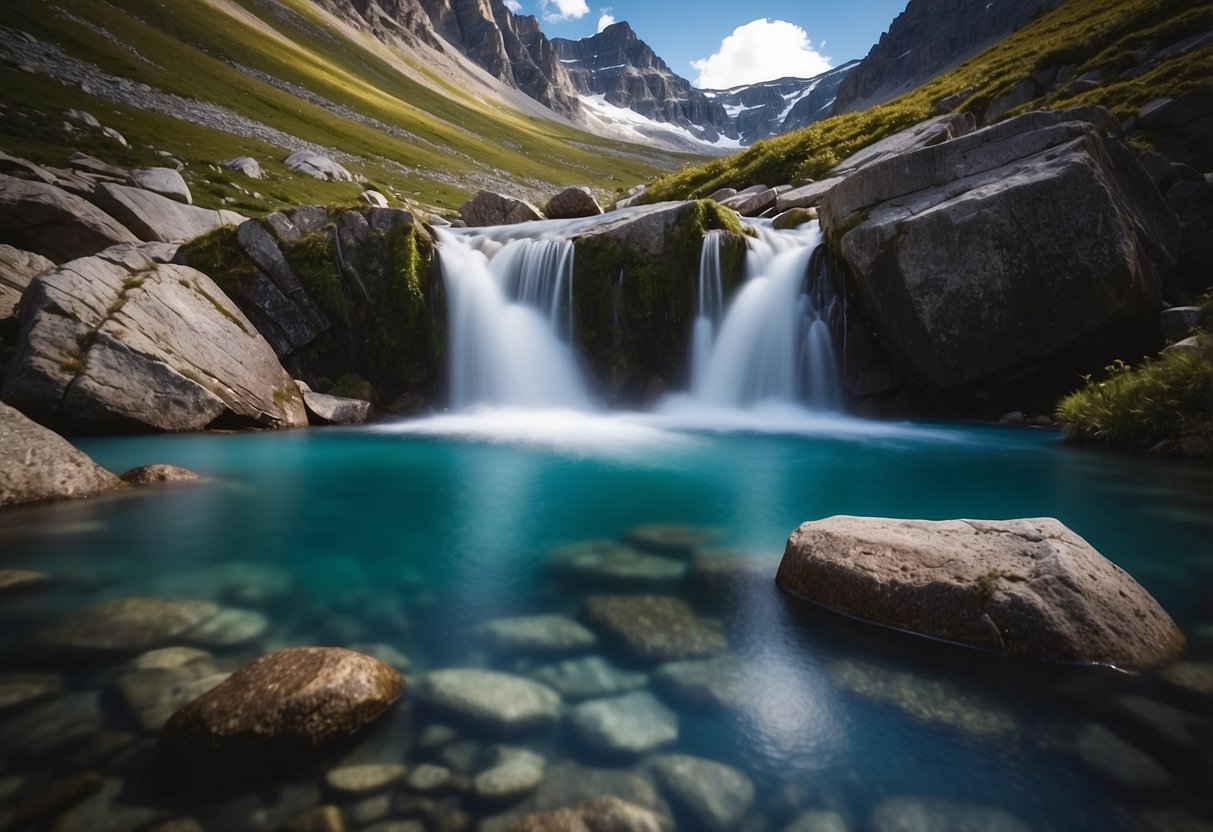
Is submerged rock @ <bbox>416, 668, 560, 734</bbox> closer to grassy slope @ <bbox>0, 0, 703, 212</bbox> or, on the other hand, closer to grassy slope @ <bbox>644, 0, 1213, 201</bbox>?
grassy slope @ <bbox>644, 0, 1213, 201</bbox>

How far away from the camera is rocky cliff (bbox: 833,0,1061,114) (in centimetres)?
15025

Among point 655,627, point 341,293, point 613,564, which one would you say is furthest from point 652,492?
point 341,293

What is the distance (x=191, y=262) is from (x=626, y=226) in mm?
11949

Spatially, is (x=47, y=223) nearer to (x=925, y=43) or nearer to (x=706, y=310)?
(x=706, y=310)

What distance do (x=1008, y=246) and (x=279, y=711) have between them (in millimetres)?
14736

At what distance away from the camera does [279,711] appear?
2932mm

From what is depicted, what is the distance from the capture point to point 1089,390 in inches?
486

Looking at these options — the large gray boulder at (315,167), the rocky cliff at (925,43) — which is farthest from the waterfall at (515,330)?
the rocky cliff at (925,43)

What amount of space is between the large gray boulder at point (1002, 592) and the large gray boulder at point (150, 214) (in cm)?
2214

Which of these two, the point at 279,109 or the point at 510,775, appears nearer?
the point at 510,775

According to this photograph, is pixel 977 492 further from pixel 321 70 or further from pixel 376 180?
pixel 321 70

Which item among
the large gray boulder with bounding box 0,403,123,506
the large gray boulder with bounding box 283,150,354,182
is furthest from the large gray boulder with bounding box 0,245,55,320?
the large gray boulder with bounding box 283,150,354,182

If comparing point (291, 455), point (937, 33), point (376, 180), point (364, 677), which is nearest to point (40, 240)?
point (291, 455)

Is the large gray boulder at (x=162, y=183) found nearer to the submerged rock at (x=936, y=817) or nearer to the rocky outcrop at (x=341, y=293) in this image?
the rocky outcrop at (x=341, y=293)
